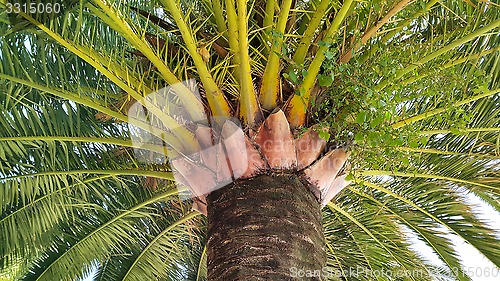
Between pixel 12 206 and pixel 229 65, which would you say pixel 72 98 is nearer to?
pixel 229 65

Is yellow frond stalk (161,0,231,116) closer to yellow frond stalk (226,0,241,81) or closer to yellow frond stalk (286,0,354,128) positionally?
yellow frond stalk (226,0,241,81)

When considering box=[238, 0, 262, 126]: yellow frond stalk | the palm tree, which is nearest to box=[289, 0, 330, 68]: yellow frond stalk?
the palm tree

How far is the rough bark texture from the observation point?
2.66 m

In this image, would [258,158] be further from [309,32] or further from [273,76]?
[309,32]

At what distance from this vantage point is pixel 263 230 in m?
2.77

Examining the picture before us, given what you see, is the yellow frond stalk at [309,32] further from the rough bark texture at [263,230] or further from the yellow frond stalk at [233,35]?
the rough bark texture at [263,230]

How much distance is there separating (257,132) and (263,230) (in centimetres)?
59

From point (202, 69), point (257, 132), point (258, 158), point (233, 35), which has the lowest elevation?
point (258, 158)

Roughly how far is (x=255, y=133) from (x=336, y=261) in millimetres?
2354

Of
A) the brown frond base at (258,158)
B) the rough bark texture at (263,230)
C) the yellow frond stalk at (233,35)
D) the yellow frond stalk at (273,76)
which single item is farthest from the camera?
the brown frond base at (258,158)

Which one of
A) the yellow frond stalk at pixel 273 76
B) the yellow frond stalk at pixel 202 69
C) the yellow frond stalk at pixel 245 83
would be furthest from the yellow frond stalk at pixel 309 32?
the yellow frond stalk at pixel 202 69

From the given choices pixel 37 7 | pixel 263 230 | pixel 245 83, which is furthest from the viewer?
pixel 245 83

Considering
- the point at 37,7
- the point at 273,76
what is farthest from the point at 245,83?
the point at 37,7

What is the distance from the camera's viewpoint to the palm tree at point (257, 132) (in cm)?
289
